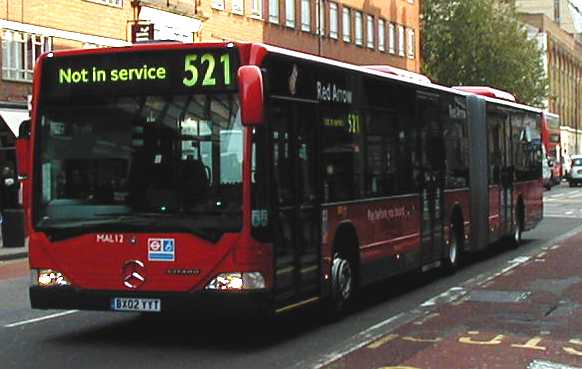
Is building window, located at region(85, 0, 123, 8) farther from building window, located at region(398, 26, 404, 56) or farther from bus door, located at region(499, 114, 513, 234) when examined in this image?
building window, located at region(398, 26, 404, 56)

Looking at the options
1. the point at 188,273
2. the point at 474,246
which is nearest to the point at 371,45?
the point at 474,246

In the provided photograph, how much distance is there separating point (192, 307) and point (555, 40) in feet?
358

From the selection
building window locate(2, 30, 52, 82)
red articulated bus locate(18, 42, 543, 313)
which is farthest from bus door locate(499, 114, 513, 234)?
building window locate(2, 30, 52, 82)

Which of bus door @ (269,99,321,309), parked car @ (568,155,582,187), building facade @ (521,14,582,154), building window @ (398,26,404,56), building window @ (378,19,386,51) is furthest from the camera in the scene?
building facade @ (521,14,582,154)

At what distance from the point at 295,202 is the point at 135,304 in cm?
178

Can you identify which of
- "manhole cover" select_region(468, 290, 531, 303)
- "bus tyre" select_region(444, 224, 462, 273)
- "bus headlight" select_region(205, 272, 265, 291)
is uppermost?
"bus headlight" select_region(205, 272, 265, 291)

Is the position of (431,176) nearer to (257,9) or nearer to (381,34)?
(257,9)

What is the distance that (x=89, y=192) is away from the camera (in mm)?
9258

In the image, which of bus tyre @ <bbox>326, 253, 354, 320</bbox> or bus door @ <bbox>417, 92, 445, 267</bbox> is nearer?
bus tyre @ <bbox>326, 253, 354, 320</bbox>

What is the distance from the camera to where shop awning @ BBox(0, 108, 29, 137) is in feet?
97.7

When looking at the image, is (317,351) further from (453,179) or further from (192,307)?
(453,179)

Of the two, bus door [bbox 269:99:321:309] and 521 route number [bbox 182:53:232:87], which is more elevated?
521 route number [bbox 182:53:232:87]

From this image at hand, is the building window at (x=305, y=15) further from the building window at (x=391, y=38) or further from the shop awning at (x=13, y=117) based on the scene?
the shop awning at (x=13, y=117)

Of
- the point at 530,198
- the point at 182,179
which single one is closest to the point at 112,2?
the point at 530,198
